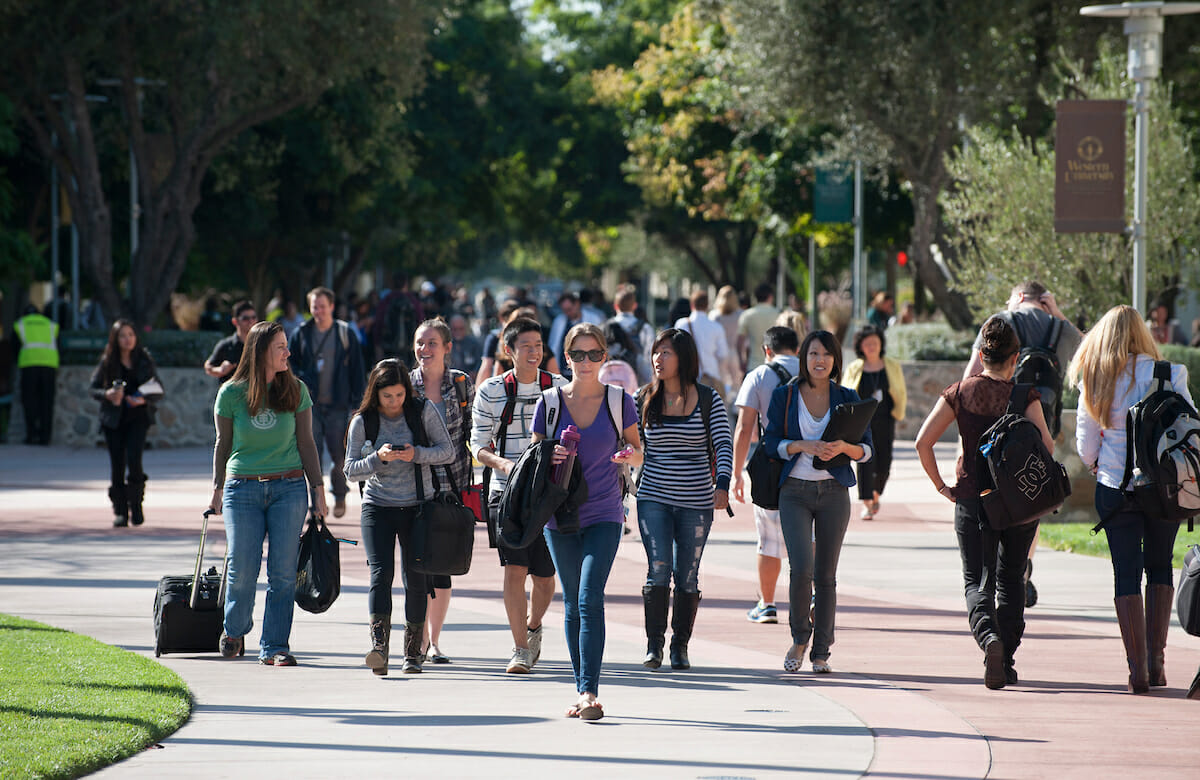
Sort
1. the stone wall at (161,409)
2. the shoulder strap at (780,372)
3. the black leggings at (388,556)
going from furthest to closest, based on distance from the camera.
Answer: the stone wall at (161,409) < the shoulder strap at (780,372) < the black leggings at (388,556)

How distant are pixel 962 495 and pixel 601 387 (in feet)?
5.97

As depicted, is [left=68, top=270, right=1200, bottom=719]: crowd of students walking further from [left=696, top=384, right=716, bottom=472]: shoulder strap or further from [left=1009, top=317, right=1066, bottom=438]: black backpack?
[left=1009, top=317, right=1066, bottom=438]: black backpack

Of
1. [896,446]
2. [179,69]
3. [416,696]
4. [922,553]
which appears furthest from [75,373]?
[416,696]

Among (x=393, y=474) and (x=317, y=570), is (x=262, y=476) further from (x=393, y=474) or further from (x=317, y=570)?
(x=393, y=474)

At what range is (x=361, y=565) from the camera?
1181cm

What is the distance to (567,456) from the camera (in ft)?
23.1

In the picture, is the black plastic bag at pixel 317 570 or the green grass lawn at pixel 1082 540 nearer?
the black plastic bag at pixel 317 570

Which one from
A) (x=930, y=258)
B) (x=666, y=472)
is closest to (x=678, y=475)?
(x=666, y=472)

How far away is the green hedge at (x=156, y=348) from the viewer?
73.9ft

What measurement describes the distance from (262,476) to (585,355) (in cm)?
195

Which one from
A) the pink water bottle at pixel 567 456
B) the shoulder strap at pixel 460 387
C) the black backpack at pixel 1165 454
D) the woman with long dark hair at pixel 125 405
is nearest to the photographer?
the pink water bottle at pixel 567 456

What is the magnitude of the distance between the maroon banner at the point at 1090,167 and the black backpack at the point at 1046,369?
4264 mm

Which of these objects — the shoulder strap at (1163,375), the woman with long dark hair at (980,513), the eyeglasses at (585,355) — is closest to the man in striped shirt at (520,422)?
the eyeglasses at (585,355)

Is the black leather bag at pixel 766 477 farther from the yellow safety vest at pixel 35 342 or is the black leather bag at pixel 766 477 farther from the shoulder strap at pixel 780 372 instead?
the yellow safety vest at pixel 35 342
